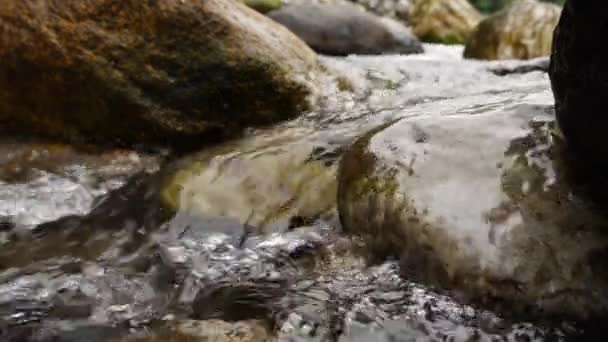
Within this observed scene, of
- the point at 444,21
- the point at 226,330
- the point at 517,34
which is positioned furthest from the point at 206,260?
the point at 444,21

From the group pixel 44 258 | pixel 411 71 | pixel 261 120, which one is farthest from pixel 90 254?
pixel 411 71

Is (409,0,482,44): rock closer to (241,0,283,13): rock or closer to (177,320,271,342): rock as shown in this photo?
(241,0,283,13): rock

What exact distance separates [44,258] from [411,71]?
4.23m

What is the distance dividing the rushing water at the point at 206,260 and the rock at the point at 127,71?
225 millimetres

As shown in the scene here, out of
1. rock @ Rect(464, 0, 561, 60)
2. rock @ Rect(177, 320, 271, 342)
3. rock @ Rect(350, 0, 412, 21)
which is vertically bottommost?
rock @ Rect(177, 320, 271, 342)

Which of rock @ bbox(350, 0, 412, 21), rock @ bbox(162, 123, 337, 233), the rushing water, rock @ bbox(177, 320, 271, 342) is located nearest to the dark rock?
the rushing water

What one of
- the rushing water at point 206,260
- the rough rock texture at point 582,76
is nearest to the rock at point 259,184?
the rushing water at point 206,260

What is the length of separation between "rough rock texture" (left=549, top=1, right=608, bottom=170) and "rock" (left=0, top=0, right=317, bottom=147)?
237cm

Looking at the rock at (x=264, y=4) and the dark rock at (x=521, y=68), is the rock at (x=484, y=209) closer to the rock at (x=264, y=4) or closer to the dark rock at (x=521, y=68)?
the dark rock at (x=521, y=68)

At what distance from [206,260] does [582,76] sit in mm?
1729

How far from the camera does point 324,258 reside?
2674 mm

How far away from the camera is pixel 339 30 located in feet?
30.5

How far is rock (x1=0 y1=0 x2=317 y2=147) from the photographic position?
3.93 meters

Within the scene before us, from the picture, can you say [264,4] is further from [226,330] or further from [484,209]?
[226,330]
